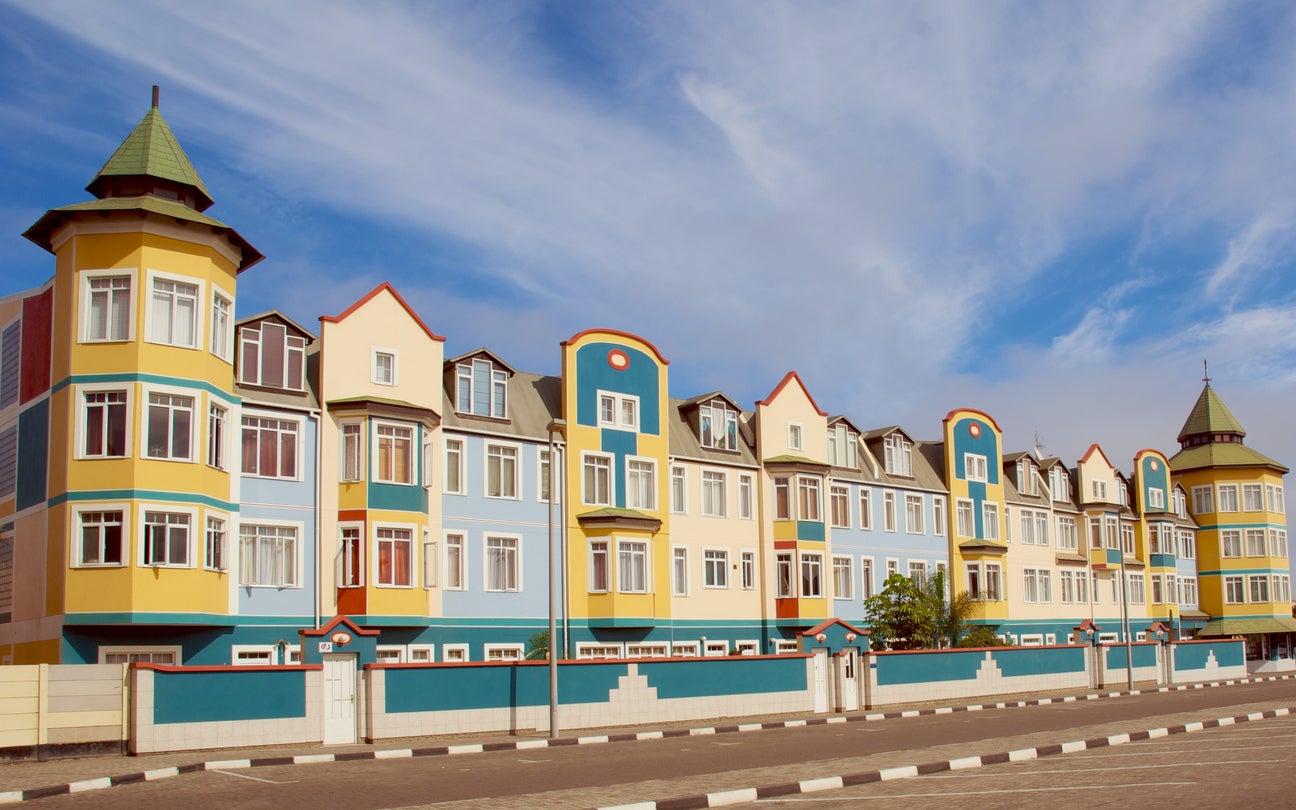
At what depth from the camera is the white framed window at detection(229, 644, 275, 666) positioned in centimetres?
3453

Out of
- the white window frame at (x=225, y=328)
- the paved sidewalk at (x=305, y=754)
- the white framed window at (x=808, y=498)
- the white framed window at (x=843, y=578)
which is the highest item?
the white window frame at (x=225, y=328)

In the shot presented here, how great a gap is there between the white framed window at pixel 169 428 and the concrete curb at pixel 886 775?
2004 cm

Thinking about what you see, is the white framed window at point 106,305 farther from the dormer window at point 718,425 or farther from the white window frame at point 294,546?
the dormer window at point 718,425

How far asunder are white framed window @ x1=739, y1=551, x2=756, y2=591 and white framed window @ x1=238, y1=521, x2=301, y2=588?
18.4m

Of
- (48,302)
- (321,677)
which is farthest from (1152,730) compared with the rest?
(48,302)

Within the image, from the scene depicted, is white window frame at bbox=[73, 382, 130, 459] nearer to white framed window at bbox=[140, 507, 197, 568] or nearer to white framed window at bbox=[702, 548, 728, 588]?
white framed window at bbox=[140, 507, 197, 568]

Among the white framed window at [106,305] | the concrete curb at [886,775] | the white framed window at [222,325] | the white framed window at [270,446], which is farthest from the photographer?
the white framed window at [270,446]

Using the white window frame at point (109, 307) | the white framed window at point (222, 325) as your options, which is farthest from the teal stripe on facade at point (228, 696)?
the white framed window at point (222, 325)

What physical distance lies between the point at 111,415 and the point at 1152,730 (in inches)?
1000

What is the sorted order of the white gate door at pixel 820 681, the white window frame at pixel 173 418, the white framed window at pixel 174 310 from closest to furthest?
the white window frame at pixel 173 418
the white framed window at pixel 174 310
the white gate door at pixel 820 681

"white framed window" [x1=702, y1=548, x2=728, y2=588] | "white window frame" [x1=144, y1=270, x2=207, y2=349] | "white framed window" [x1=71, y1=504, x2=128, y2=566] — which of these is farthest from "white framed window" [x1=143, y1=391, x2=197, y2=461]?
"white framed window" [x1=702, y1=548, x2=728, y2=588]

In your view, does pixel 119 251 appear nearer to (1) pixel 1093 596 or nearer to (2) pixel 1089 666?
(2) pixel 1089 666

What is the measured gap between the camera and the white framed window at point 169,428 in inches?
1261

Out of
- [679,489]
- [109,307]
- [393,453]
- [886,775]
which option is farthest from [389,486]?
[886,775]
